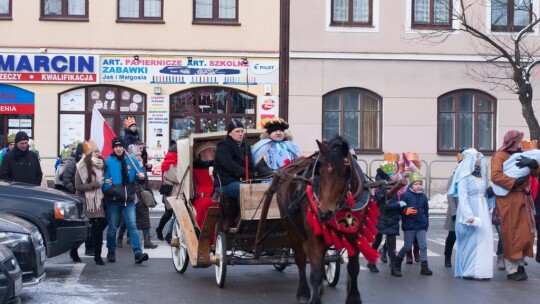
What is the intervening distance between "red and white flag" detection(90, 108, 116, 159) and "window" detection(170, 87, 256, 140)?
497 inches

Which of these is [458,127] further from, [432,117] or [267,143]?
[267,143]

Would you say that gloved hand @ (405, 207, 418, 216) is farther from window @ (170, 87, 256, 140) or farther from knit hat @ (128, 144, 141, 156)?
window @ (170, 87, 256, 140)

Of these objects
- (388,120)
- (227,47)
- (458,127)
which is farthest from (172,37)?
(458,127)

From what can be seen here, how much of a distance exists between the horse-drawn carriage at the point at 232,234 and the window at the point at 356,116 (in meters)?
16.4

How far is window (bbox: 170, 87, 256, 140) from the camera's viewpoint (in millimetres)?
28688

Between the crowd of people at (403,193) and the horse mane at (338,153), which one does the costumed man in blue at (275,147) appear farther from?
the horse mane at (338,153)

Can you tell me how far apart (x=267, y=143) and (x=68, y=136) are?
58.1 feet

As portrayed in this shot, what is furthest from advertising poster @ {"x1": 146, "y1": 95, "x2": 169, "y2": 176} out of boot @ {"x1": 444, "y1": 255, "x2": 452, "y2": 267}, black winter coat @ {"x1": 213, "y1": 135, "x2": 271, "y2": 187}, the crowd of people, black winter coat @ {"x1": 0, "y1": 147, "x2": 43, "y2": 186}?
black winter coat @ {"x1": 213, "y1": 135, "x2": 271, "y2": 187}

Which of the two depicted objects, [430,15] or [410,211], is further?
[430,15]

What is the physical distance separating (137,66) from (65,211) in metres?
16.3

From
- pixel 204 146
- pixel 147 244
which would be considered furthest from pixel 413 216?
pixel 147 244

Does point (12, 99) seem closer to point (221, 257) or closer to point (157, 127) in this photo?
point (157, 127)

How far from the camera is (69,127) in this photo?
28.2m

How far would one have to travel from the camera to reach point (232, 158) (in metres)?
11.5
